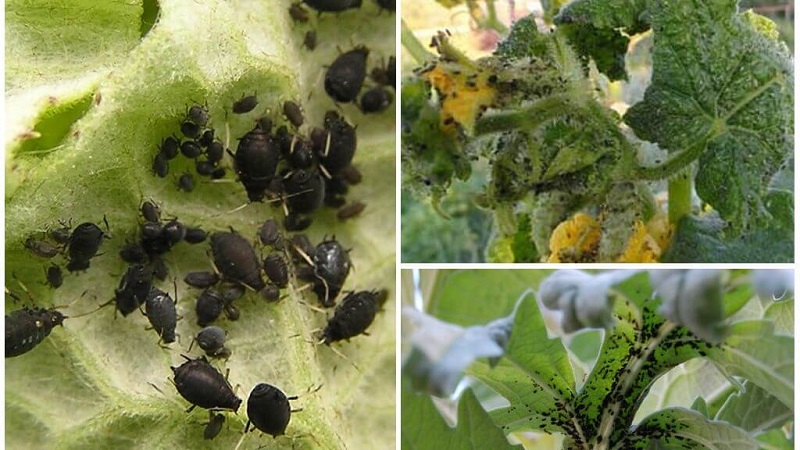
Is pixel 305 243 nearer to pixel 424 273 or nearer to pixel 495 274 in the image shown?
pixel 424 273

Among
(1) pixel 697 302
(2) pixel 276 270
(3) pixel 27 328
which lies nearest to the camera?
(1) pixel 697 302

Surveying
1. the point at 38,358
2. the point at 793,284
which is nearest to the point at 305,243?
the point at 38,358

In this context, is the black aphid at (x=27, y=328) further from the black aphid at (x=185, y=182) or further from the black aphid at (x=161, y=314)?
the black aphid at (x=185, y=182)

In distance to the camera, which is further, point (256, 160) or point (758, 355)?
point (256, 160)

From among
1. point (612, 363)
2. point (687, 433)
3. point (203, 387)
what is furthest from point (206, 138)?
point (687, 433)

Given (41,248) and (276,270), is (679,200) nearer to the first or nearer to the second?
(276,270)

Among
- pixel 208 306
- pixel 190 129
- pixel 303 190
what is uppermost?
pixel 190 129

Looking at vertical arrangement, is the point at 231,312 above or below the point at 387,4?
below
